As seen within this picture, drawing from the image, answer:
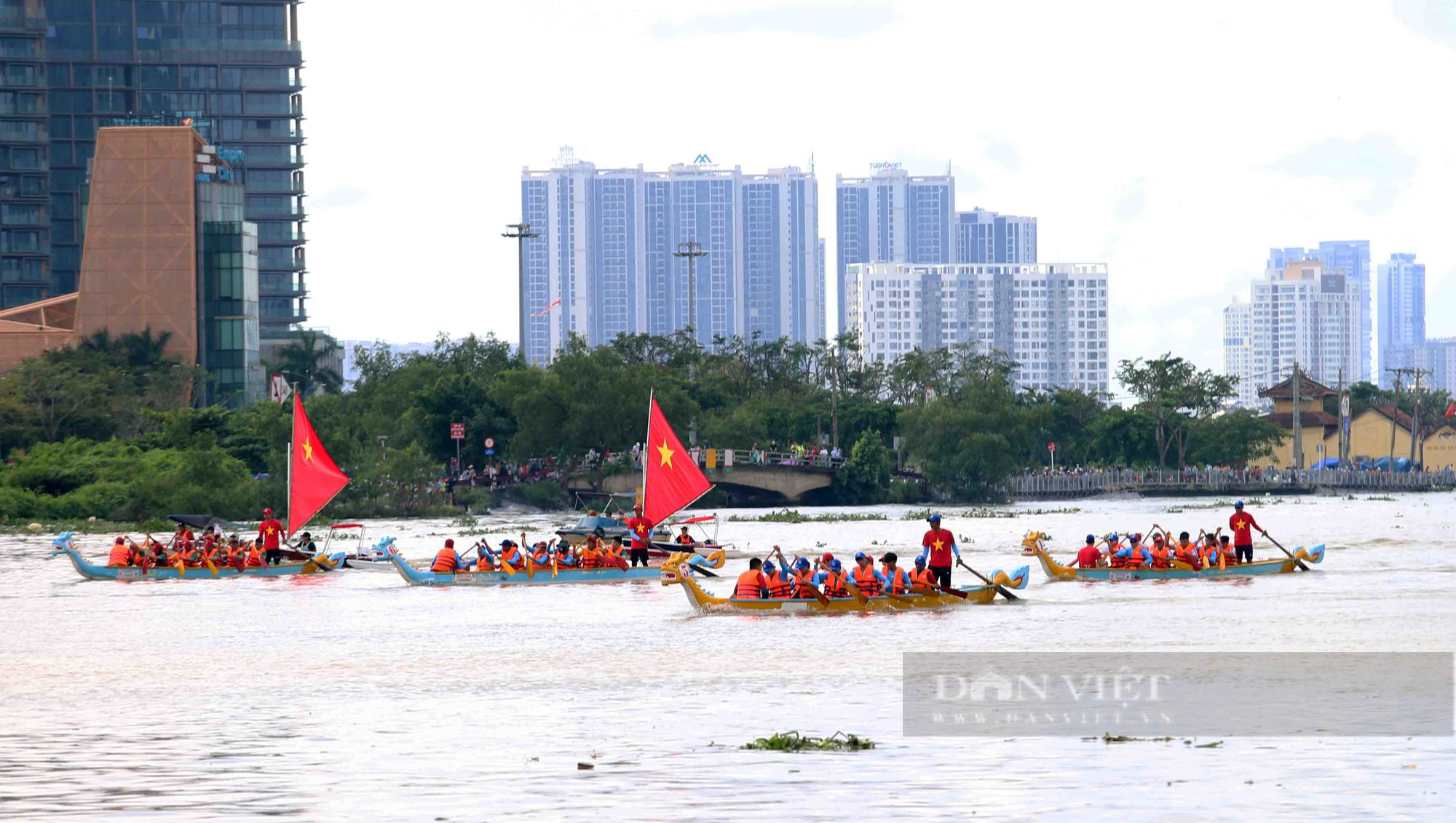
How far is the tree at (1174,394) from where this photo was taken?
127 m

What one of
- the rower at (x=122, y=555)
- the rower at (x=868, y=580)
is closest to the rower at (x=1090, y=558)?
the rower at (x=868, y=580)

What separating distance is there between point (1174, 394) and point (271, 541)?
9175cm

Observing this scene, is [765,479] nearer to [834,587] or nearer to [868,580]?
[868,580]

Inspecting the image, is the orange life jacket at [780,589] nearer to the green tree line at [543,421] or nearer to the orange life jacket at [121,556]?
the orange life jacket at [121,556]

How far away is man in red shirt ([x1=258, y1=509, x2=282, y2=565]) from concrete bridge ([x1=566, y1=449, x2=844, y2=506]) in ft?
154

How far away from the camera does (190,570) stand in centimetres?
4631

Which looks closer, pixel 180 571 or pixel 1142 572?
pixel 1142 572

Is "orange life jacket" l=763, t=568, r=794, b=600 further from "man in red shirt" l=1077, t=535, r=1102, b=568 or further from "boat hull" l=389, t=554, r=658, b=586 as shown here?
"man in red shirt" l=1077, t=535, r=1102, b=568

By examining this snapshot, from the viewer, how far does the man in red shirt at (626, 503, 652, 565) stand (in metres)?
45.1

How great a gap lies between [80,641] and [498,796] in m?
18.7

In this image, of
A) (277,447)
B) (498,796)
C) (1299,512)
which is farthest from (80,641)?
(1299,512)

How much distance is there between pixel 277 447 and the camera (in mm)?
84000

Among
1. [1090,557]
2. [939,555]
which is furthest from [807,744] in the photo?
[1090,557]

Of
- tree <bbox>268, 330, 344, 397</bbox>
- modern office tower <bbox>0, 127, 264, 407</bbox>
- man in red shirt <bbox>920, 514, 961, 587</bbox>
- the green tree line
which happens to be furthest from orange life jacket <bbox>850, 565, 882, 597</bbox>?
tree <bbox>268, 330, 344, 397</bbox>
